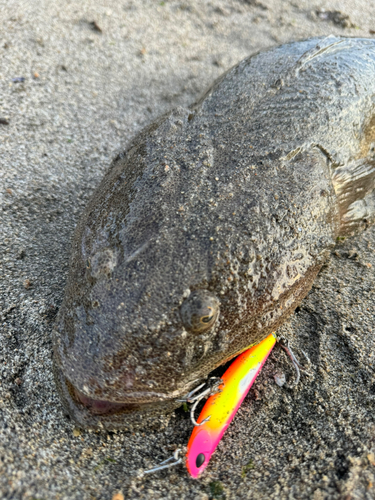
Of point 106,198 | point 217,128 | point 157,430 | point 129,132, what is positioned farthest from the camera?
point 129,132

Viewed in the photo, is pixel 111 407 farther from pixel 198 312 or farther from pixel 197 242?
pixel 197 242

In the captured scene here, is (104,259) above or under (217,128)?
under

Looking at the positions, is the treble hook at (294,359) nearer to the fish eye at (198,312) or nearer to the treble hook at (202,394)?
the treble hook at (202,394)

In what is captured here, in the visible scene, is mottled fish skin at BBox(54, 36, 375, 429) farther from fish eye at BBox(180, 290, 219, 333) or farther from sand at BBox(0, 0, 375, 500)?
sand at BBox(0, 0, 375, 500)

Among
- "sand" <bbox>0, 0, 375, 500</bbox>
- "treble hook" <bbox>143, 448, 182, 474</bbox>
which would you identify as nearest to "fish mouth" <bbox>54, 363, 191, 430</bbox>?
"sand" <bbox>0, 0, 375, 500</bbox>

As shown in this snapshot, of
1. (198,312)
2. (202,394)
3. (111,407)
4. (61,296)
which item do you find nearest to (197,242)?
(198,312)

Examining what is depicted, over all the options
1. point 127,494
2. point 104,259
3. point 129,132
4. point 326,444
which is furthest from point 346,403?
point 129,132

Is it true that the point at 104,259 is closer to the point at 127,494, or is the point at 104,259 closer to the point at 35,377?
the point at 35,377
